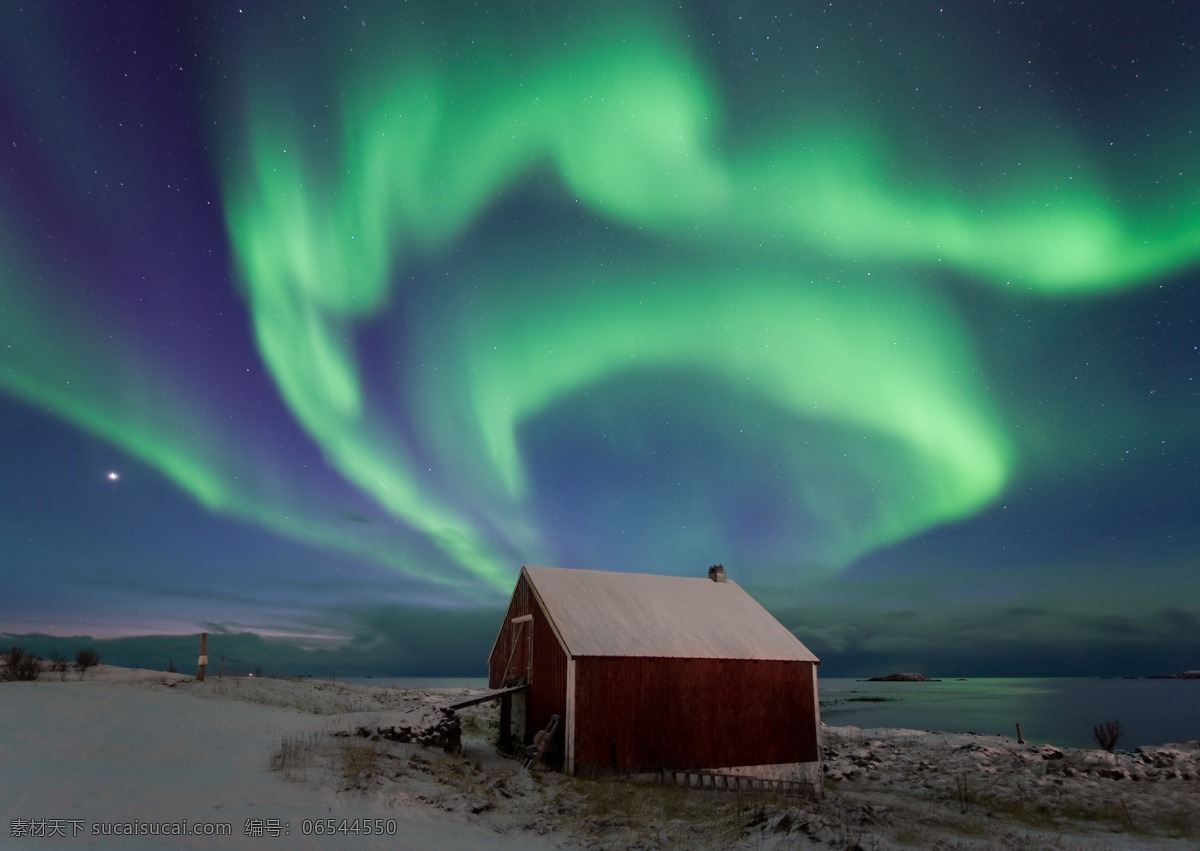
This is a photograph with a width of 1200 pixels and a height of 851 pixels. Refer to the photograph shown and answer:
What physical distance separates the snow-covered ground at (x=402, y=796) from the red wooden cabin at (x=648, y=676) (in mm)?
1821

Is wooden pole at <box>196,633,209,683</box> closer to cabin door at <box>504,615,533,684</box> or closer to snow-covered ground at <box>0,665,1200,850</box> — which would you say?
snow-covered ground at <box>0,665,1200,850</box>

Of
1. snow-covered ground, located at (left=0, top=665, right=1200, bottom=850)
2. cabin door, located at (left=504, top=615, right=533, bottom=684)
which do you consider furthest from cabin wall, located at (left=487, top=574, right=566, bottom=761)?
snow-covered ground, located at (left=0, top=665, right=1200, bottom=850)

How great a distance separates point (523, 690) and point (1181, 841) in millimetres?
18728

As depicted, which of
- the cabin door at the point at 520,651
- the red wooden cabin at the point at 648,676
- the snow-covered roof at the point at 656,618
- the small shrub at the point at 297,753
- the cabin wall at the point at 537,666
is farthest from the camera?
the cabin door at the point at 520,651

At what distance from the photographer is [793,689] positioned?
25594 mm

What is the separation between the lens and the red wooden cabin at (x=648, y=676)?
21.9 metres

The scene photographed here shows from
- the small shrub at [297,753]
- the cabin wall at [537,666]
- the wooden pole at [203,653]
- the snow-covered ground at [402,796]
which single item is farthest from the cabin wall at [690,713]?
the wooden pole at [203,653]

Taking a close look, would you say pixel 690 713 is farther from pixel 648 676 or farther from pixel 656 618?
pixel 656 618

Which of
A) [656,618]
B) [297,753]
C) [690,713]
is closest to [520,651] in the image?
[656,618]

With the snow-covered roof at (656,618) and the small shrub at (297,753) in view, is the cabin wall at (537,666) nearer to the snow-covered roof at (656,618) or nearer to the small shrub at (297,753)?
the snow-covered roof at (656,618)

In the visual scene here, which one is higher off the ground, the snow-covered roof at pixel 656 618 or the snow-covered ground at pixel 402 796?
the snow-covered roof at pixel 656 618

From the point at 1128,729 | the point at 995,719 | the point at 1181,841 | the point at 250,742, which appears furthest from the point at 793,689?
the point at 995,719

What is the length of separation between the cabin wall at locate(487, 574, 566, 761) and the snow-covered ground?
192 cm

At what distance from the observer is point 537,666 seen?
24.5 meters
